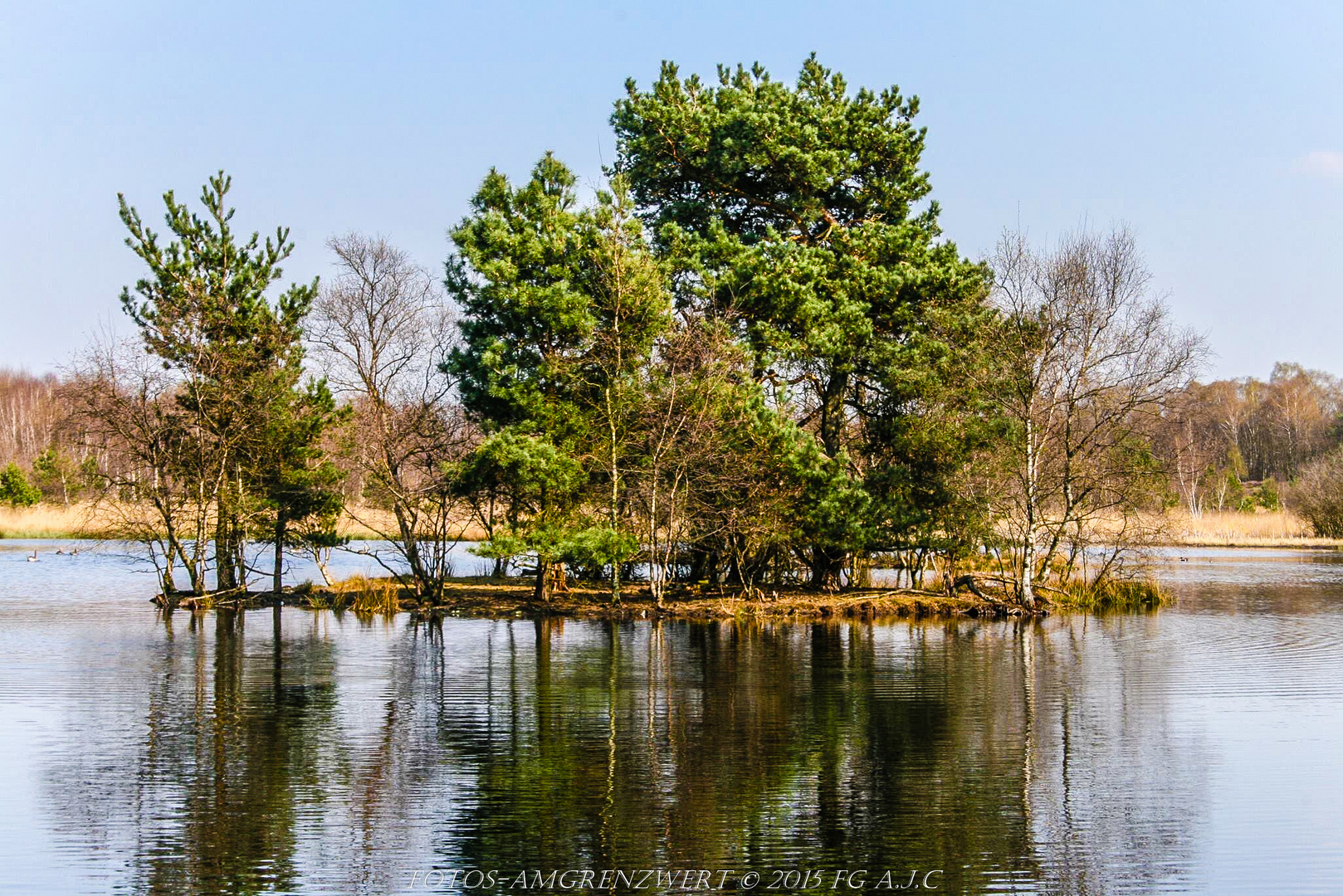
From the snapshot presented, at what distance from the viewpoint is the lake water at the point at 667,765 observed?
9.51 m

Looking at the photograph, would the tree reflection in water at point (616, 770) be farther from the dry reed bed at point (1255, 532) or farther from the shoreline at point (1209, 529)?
the dry reed bed at point (1255, 532)

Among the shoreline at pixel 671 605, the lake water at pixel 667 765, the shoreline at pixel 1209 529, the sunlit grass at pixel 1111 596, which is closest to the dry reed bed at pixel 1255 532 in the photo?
the shoreline at pixel 1209 529

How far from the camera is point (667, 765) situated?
12.8 meters

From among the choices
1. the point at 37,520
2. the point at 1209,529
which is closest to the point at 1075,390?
the point at 1209,529

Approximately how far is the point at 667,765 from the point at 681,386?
16.9 m

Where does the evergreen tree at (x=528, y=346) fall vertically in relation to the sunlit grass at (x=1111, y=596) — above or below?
above

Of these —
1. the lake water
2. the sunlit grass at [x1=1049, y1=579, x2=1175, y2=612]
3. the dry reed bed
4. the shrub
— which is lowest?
the lake water

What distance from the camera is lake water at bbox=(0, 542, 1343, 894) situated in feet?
31.2

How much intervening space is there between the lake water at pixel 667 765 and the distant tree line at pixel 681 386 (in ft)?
20.8

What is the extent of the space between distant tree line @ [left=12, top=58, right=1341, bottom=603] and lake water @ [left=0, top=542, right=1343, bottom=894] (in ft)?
20.8

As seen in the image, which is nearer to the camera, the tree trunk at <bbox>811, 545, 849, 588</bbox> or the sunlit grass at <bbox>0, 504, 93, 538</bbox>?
the tree trunk at <bbox>811, 545, 849, 588</bbox>

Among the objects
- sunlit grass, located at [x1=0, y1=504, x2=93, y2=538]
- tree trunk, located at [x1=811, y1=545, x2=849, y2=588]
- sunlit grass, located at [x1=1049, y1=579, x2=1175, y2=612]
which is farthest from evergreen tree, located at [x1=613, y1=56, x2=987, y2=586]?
sunlit grass, located at [x1=0, y1=504, x2=93, y2=538]

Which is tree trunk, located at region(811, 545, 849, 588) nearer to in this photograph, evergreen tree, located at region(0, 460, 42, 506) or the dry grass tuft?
the dry grass tuft

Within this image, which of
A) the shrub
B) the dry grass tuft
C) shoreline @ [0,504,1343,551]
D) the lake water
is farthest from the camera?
the shrub
